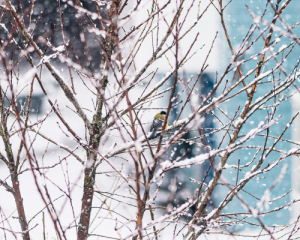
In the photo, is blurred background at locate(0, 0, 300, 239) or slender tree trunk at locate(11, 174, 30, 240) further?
blurred background at locate(0, 0, 300, 239)

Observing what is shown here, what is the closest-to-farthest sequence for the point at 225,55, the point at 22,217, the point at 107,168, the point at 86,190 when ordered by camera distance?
1. the point at 86,190
2. the point at 22,217
3. the point at 107,168
4. the point at 225,55

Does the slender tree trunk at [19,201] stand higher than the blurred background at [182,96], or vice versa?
the blurred background at [182,96]

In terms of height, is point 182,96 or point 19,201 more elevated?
point 182,96

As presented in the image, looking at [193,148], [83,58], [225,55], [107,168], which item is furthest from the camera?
[225,55]

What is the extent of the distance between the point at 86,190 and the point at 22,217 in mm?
629

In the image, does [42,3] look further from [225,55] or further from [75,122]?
[225,55]

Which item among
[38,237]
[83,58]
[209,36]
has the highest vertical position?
[209,36]

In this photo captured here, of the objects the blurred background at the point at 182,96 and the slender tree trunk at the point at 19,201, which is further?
the blurred background at the point at 182,96

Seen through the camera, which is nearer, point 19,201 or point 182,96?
point 19,201

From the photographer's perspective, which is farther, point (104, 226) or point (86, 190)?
point (104, 226)

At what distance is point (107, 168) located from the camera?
717 cm

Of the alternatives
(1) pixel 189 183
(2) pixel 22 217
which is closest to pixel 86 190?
(2) pixel 22 217

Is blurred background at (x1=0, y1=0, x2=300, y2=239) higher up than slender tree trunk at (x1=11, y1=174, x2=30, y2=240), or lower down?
higher up

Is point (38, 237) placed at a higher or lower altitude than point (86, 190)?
higher
